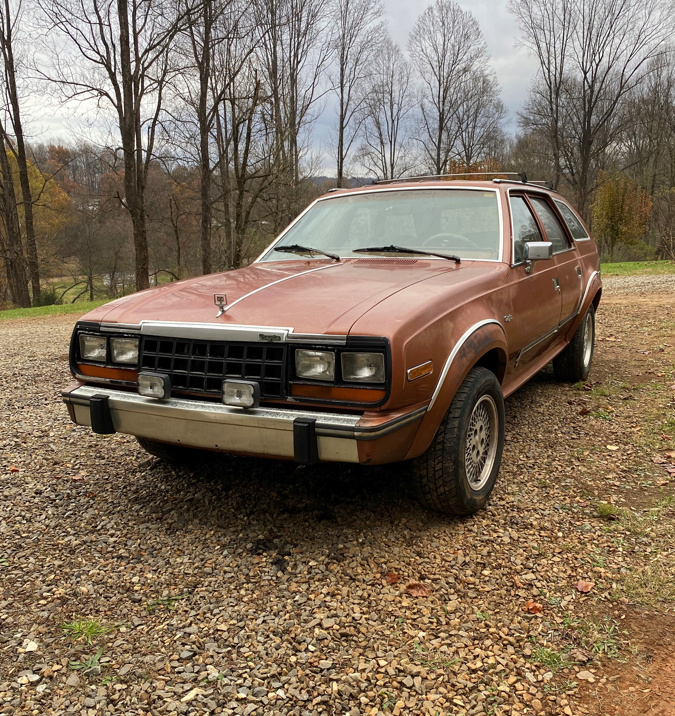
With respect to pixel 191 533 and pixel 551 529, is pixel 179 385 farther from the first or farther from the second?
pixel 551 529

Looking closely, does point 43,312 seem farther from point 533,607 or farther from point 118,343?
point 533,607

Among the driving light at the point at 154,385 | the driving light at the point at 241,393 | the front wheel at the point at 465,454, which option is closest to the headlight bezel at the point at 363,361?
the driving light at the point at 241,393

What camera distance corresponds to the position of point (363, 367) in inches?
92.0

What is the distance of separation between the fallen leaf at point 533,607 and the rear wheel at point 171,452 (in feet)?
6.97

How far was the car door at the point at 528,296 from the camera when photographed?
3492 mm

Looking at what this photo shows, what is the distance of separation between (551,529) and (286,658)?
155 cm

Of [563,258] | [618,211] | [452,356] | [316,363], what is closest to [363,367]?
[316,363]

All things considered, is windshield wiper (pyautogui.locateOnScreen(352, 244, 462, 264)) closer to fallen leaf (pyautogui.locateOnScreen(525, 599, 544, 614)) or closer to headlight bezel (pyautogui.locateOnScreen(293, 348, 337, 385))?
headlight bezel (pyautogui.locateOnScreen(293, 348, 337, 385))

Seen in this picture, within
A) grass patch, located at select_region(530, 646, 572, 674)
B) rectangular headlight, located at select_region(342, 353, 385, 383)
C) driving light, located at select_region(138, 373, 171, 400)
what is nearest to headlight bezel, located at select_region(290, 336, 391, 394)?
rectangular headlight, located at select_region(342, 353, 385, 383)

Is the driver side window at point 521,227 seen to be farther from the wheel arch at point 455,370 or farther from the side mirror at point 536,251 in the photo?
the wheel arch at point 455,370

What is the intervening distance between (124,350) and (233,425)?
79cm

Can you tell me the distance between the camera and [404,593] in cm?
240

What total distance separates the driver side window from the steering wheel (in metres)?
0.31

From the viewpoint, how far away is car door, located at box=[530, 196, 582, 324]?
4.53 metres
